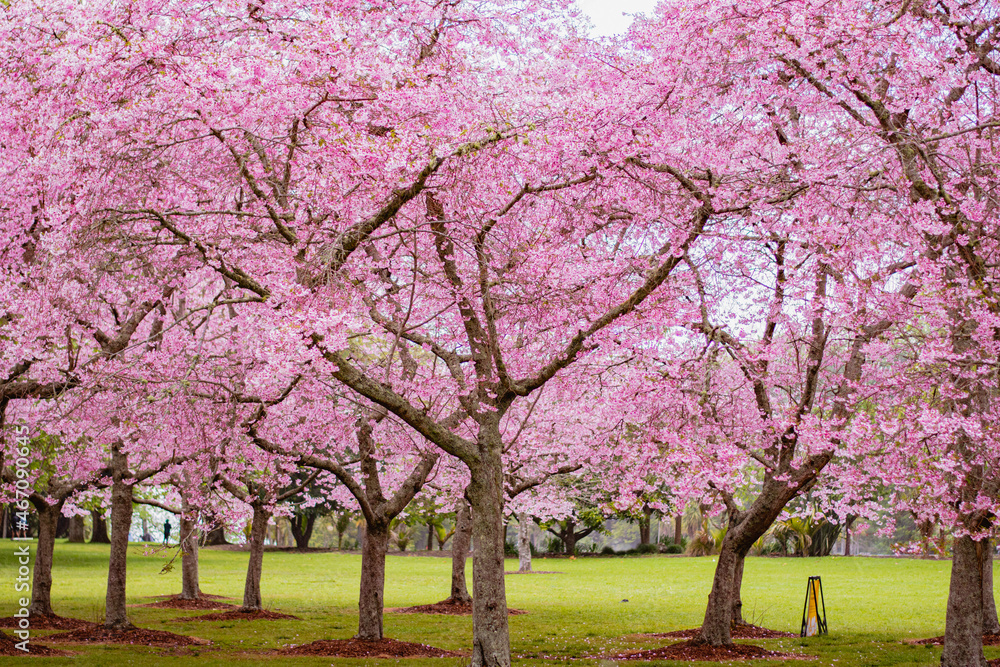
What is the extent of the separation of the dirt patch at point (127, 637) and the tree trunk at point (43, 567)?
2771 mm

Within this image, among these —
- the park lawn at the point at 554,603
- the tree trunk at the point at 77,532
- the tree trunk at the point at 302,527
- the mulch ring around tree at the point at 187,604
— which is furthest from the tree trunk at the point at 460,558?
the tree trunk at the point at 77,532

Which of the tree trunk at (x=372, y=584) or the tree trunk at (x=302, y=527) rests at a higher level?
the tree trunk at (x=372, y=584)

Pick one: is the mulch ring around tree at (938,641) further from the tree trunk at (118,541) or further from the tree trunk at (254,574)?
the tree trunk at (118,541)

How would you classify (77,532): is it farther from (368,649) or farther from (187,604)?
(368,649)

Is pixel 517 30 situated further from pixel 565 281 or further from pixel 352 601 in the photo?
pixel 352 601

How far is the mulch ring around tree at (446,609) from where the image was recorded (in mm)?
21625

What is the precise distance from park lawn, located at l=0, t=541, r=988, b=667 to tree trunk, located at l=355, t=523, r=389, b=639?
1.46 m

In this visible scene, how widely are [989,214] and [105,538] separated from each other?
173 ft

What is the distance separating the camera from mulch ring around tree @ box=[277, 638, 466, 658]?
46.1ft

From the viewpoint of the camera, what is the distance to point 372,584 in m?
15.5

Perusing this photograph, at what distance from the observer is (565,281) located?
37.4 feet

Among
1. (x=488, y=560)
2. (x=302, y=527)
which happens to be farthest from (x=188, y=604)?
(x=302, y=527)

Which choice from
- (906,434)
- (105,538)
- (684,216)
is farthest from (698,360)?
(105,538)

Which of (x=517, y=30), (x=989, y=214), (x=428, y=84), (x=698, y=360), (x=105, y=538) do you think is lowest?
(x=105, y=538)
